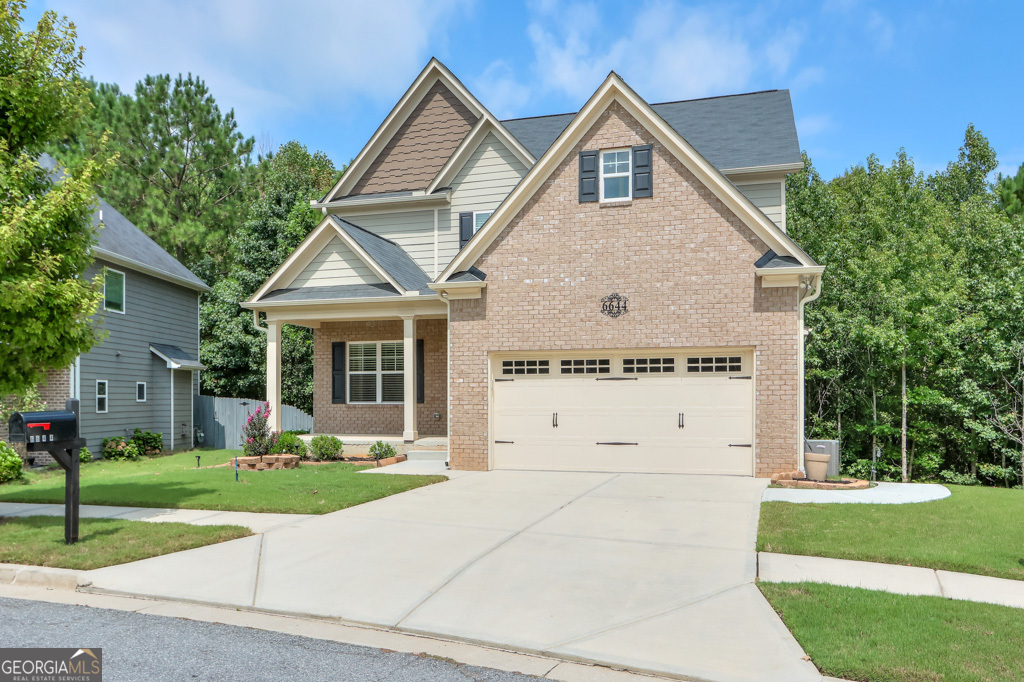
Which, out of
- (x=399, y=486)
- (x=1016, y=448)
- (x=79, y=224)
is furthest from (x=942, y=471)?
(x=79, y=224)

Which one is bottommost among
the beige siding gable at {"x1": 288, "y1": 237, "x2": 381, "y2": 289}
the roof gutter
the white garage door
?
the white garage door

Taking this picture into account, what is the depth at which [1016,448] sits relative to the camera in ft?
54.4

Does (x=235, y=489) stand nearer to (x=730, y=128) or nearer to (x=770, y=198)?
(x=770, y=198)

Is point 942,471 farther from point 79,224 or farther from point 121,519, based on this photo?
point 79,224

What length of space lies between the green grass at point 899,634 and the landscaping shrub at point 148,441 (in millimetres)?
20760

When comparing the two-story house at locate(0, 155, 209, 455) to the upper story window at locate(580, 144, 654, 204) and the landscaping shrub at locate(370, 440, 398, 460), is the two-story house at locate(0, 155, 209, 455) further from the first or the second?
the upper story window at locate(580, 144, 654, 204)

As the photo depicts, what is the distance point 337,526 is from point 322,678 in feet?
15.1

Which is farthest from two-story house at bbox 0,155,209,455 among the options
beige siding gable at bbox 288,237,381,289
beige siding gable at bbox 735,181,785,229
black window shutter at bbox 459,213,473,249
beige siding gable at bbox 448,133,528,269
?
beige siding gable at bbox 735,181,785,229

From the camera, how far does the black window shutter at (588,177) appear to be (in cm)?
1462

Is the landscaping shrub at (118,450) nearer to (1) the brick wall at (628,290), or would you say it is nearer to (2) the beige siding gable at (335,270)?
(2) the beige siding gable at (335,270)

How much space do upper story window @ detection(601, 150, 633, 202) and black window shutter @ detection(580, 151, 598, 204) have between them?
0.16 meters

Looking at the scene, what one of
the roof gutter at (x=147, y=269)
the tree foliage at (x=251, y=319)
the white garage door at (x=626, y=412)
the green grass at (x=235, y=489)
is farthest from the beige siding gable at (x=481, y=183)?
the tree foliage at (x=251, y=319)

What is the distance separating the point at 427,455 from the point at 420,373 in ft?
10.3

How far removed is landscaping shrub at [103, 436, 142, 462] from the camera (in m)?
20.6
